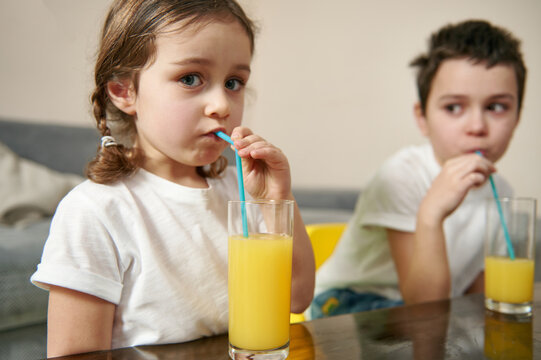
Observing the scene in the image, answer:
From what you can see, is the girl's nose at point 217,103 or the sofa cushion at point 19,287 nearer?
the girl's nose at point 217,103

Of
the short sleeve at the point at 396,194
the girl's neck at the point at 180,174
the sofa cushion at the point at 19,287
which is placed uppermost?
the girl's neck at the point at 180,174

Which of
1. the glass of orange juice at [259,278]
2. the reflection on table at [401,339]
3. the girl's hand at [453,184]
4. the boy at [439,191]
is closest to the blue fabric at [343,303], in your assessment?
the boy at [439,191]

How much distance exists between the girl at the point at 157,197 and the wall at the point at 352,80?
1.57 metres

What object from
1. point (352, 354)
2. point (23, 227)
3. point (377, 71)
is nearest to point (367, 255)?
point (352, 354)

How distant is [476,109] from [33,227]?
1.35 metres

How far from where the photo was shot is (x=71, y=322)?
62cm

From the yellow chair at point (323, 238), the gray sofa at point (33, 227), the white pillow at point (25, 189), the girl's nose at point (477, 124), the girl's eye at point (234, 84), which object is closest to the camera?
the girl's eye at point (234, 84)

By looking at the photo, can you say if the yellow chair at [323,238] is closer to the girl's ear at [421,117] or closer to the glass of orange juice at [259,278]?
the girl's ear at [421,117]

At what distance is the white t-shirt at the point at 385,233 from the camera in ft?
4.07

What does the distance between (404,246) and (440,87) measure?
1.37 feet

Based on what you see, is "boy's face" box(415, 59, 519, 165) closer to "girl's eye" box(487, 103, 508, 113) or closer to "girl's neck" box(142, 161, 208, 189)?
"girl's eye" box(487, 103, 508, 113)

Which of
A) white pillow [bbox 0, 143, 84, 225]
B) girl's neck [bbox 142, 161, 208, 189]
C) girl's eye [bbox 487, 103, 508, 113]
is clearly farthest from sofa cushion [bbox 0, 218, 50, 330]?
girl's eye [bbox 487, 103, 508, 113]

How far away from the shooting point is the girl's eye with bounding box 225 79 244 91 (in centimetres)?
75

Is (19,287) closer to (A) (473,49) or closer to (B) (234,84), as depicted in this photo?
(B) (234,84)
